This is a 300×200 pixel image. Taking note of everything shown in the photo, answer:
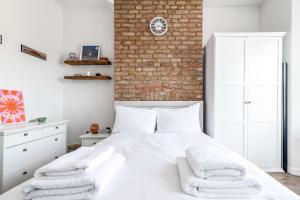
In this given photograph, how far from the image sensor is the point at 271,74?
9.51 ft

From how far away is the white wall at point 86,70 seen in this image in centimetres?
365

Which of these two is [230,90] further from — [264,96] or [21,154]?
[21,154]

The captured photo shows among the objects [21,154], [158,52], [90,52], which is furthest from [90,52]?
[21,154]

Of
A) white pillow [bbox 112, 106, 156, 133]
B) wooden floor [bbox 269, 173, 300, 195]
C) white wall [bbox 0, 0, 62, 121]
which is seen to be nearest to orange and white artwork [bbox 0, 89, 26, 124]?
white wall [bbox 0, 0, 62, 121]

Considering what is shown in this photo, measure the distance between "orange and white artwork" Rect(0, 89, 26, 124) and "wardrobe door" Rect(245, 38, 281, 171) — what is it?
10.2 ft

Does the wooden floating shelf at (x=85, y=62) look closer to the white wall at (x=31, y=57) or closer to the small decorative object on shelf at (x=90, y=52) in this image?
the small decorative object on shelf at (x=90, y=52)

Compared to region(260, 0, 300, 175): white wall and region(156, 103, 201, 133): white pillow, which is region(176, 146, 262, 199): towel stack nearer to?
region(156, 103, 201, 133): white pillow

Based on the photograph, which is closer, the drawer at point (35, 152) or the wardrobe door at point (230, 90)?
the drawer at point (35, 152)

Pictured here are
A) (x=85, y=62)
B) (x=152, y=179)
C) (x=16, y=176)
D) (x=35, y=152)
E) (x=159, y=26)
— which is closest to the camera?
(x=152, y=179)

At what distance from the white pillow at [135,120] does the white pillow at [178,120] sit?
110 millimetres

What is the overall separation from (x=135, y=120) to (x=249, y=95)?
1.67 meters

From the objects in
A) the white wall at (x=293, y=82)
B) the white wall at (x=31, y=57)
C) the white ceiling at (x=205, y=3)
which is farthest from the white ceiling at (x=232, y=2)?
the white wall at (x=31, y=57)

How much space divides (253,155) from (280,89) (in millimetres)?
1020

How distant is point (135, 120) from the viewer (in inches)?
110
